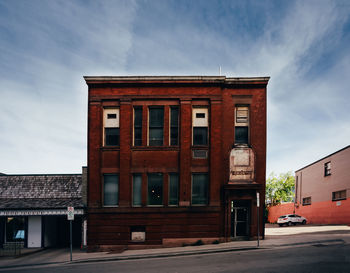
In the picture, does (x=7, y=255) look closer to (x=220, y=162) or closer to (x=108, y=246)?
(x=108, y=246)

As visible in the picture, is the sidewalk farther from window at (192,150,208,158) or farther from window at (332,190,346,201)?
window at (332,190,346,201)

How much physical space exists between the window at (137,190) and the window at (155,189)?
22.8 inches

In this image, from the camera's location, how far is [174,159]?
18.9 m

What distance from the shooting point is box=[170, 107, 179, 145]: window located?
63.1 ft

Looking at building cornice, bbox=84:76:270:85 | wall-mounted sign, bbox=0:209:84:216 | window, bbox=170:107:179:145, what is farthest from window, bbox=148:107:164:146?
wall-mounted sign, bbox=0:209:84:216

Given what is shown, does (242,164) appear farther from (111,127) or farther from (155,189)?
(111,127)

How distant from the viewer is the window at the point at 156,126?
19.2 m

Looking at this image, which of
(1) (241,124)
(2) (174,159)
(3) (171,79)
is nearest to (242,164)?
(1) (241,124)

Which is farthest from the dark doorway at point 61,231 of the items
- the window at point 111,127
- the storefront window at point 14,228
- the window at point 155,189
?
the window at point 111,127

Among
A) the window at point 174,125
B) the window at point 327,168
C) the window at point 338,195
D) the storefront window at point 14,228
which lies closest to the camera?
the window at point 174,125

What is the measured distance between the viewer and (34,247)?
20906mm

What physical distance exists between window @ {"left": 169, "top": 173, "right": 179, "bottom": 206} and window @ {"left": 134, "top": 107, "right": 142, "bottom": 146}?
3.06 metres

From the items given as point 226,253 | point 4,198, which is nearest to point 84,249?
point 4,198

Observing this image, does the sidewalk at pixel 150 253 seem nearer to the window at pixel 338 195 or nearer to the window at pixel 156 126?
the window at pixel 156 126
